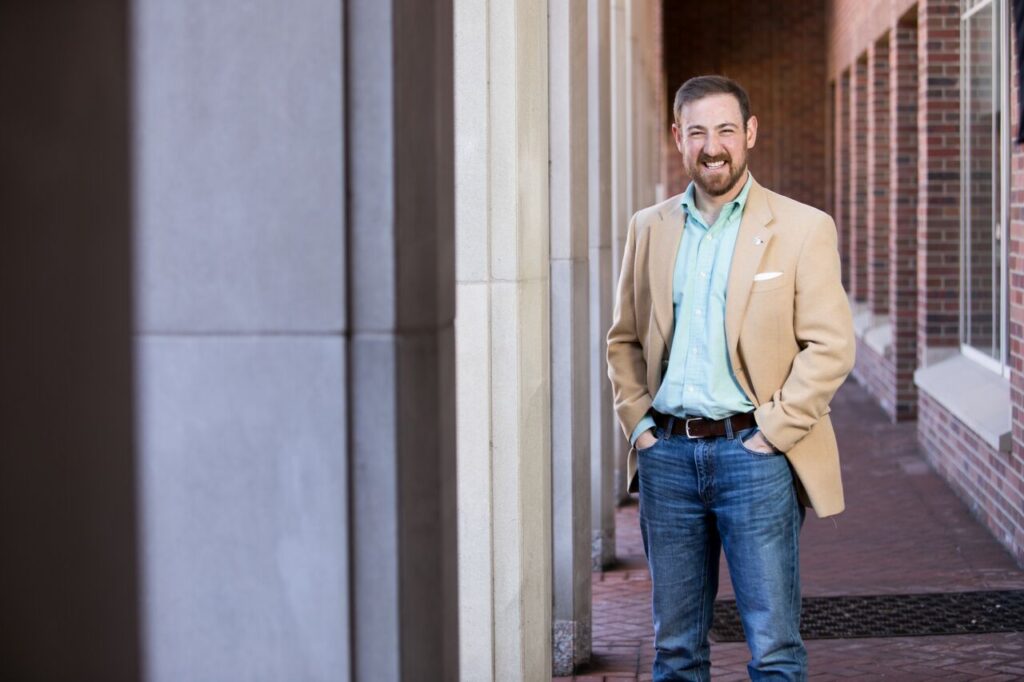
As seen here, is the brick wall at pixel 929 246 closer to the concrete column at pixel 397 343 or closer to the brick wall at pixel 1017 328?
the brick wall at pixel 1017 328

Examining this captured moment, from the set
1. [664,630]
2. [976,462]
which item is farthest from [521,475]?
[976,462]

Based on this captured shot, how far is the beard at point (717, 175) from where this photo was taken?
4.00 meters

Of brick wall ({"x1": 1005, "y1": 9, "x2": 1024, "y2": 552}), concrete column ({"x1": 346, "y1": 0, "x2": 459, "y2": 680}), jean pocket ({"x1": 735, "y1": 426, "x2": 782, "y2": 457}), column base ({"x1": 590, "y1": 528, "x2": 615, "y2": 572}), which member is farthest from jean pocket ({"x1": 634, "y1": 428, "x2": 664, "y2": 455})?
brick wall ({"x1": 1005, "y1": 9, "x2": 1024, "y2": 552})

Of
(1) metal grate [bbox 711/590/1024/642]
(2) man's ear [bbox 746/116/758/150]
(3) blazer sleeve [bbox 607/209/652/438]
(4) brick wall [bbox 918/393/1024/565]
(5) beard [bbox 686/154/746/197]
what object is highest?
(2) man's ear [bbox 746/116/758/150]

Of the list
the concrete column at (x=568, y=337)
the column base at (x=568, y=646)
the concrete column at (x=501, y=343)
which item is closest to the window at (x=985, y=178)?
the concrete column at (x=568, y=337)

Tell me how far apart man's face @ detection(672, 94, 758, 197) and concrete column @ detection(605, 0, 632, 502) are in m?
5.47

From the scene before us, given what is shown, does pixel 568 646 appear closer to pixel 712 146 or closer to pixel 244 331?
pixel 712 146

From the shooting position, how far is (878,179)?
16.7m

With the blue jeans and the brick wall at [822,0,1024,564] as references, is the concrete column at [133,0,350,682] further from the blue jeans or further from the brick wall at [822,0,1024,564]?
the brick wall at [822,0,1024,564]

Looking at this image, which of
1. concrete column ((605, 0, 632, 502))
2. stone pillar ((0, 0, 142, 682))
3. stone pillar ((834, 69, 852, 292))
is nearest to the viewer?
stone pillar ((0, 0, 142, 682))

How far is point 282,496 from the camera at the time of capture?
7.90ft

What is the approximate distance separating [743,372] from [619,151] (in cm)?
640

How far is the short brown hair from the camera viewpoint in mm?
3957

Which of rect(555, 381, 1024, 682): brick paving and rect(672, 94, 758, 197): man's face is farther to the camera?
rect(555, 381, 1024, 682): brick paving
